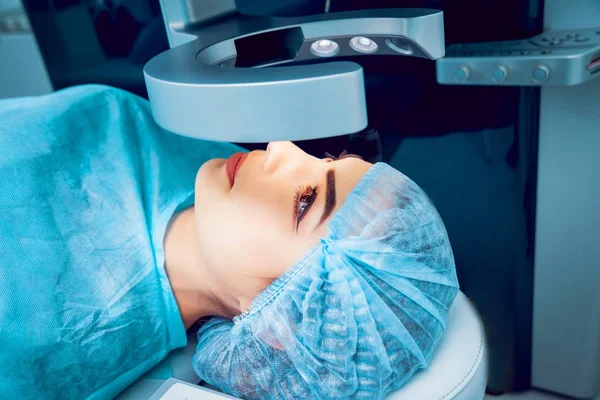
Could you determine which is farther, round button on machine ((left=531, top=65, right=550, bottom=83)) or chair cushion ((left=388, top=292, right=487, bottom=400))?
round button on machine ((left=531, top=65, right=550, bottom=83))

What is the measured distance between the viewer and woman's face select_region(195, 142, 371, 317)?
2.38ft

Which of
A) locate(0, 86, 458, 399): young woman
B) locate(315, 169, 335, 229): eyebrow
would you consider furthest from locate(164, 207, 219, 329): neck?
locate(315, 169, 335, 229): eyebrow

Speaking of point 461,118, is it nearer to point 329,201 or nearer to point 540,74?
point 540,74

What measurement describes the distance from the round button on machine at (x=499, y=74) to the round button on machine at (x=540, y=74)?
0.04 m

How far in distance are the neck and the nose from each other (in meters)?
0.17

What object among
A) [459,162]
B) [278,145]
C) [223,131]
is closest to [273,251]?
[278,145]

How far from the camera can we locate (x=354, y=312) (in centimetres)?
65

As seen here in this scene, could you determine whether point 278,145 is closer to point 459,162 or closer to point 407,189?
point 407,189

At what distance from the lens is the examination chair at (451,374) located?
0.68m

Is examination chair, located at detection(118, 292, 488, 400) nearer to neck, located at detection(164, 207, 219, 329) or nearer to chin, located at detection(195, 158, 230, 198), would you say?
neck, located at detection(164, 207, 219, 329)

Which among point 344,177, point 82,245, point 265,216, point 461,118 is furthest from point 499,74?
point 82,245

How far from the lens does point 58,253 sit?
2.44 feet

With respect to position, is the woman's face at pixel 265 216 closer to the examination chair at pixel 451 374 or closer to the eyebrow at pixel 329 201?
the eyebrow at pixel 329 201

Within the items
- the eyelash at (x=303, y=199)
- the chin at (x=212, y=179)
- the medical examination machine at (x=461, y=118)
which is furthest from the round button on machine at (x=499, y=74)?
the chin at (x=212, y=179)
